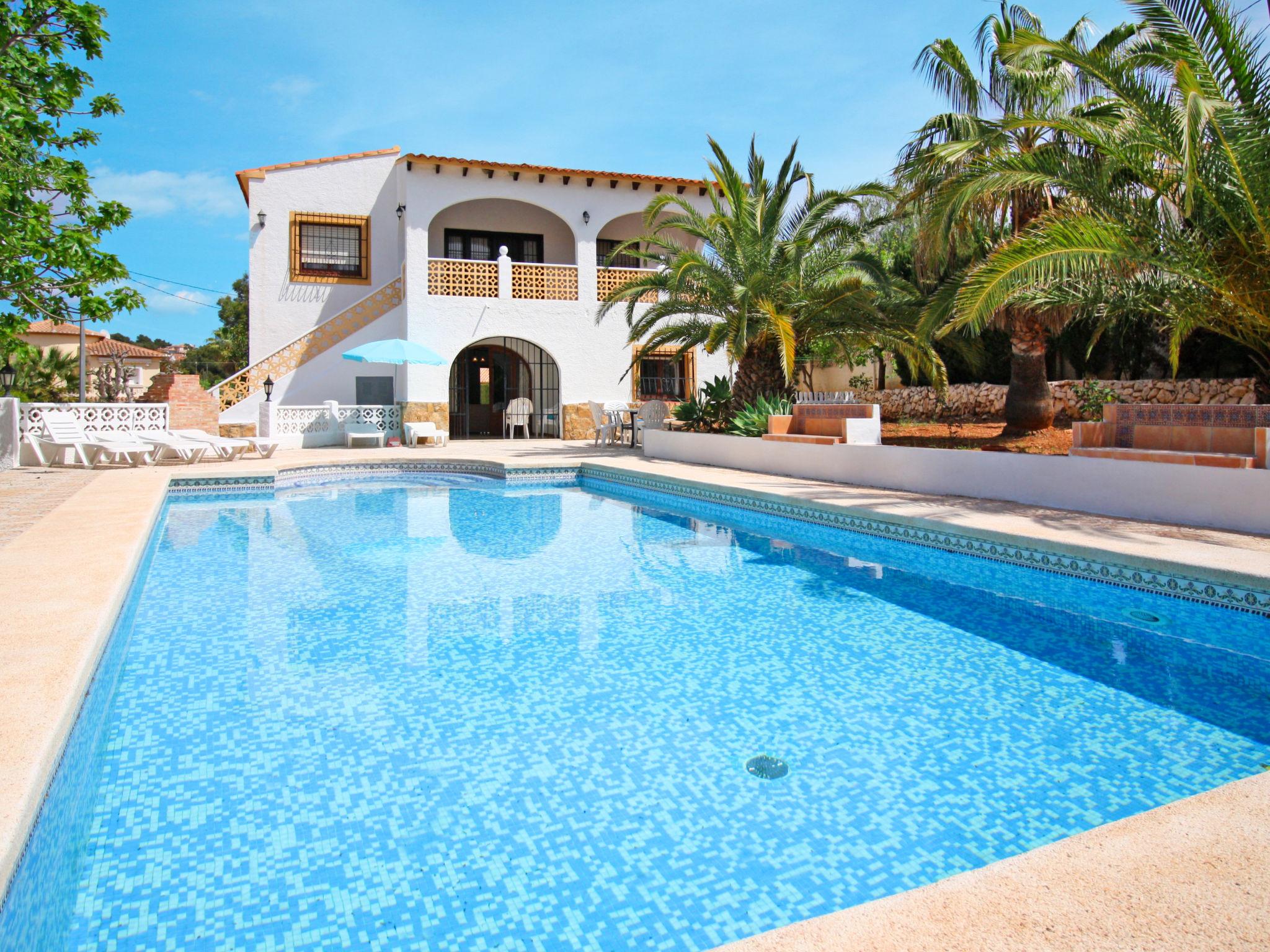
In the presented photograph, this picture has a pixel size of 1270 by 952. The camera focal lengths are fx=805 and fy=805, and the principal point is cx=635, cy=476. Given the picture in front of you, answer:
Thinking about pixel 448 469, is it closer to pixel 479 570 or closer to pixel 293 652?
pixel 479 570

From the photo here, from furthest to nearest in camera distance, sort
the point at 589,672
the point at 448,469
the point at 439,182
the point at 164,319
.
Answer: the point at 164,319
the point at 439,182
the point at 448,469
the point at 589,672

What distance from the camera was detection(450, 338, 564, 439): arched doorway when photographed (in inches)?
840

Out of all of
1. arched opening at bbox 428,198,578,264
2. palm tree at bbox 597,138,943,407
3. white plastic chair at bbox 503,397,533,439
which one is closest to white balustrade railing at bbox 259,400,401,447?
white plastic chair at bbox 503,397,533,439

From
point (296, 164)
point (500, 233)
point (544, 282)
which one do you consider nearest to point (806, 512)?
point (544, 282)

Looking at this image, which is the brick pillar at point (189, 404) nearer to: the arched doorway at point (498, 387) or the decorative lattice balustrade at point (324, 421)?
the decorative lattice balustrade at point (324, 421)

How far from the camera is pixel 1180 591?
17.4 ft

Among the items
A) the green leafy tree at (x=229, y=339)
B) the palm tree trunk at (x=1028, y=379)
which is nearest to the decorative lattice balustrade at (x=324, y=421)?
the palm tree trunk at (x=1028, y=379)

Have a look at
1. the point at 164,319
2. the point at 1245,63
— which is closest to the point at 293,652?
the point at 1245,63

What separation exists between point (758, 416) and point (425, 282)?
9.00m

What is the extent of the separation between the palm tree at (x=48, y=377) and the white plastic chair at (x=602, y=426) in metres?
16.9

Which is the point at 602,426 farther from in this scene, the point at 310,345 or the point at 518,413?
the point at 310,345

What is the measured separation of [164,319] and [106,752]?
4177cm

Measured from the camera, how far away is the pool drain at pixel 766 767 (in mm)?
3236

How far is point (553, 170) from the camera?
60.4ft
